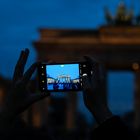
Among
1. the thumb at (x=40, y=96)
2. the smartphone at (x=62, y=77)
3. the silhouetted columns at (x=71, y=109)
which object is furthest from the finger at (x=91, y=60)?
the silhouetted columns at (x=71, y=109)

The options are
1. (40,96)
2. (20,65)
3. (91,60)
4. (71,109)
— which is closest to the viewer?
(91,60)

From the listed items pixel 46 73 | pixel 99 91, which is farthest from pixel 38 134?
pixel 99 91

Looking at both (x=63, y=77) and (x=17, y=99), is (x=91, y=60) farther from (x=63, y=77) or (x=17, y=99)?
(x=17, y=99)

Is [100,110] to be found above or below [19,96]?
below

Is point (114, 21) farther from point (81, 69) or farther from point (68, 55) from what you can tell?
point (81, 69)

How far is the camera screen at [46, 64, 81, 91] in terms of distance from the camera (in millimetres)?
4996

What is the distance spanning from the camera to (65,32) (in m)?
57.0

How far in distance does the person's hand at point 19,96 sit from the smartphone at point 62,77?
5.4 inches

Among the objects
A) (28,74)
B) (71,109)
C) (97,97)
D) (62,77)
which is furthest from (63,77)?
(71,109)

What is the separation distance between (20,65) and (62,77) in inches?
11.2

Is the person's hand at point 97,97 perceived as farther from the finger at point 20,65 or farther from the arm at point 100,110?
the finger at point 20,65

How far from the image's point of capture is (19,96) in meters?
4.80

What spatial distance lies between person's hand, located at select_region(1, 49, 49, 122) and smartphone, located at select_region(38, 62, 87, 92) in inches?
5.4

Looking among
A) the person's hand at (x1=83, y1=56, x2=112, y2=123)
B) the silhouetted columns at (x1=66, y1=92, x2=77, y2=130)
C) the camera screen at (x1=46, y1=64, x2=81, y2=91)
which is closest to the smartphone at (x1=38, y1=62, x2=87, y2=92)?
the camera screen at (x1=46, y1=64, x2=81, y2=91)
